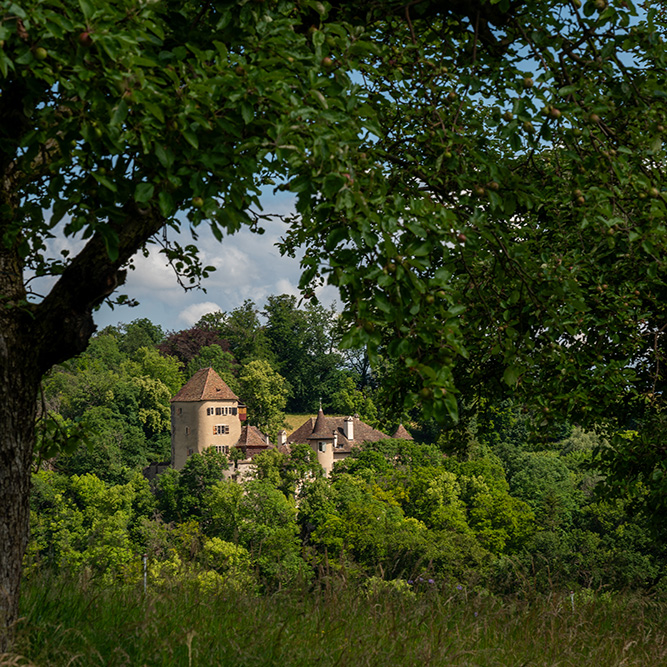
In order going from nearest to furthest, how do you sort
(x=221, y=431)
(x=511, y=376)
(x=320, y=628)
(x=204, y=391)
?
(x=511, y=376), (x=320, y=628), (x=221, y=431), (x=204, y=391)

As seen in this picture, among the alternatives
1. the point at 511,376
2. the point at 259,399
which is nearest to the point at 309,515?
the point at 259,399

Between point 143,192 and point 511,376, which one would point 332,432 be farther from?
point 143,192

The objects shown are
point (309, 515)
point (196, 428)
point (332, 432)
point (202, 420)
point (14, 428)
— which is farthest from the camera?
point (196, 428)

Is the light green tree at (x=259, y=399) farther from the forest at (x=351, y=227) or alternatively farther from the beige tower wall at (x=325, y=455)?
the forest at (x=351, y=227)

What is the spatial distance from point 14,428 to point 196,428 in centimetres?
6385

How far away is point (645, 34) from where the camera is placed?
4.65 metres

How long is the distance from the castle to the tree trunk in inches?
2390

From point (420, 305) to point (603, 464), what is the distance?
7074 mm

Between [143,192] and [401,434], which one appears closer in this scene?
[143,192]

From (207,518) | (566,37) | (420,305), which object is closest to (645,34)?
(566,37)

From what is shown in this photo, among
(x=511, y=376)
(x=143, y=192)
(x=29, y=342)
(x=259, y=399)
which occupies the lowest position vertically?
(x=511, y=376)

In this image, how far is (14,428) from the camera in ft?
15.7

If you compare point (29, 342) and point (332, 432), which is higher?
point (29, 342)

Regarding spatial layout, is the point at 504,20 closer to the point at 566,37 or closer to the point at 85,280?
the point at 566,37
